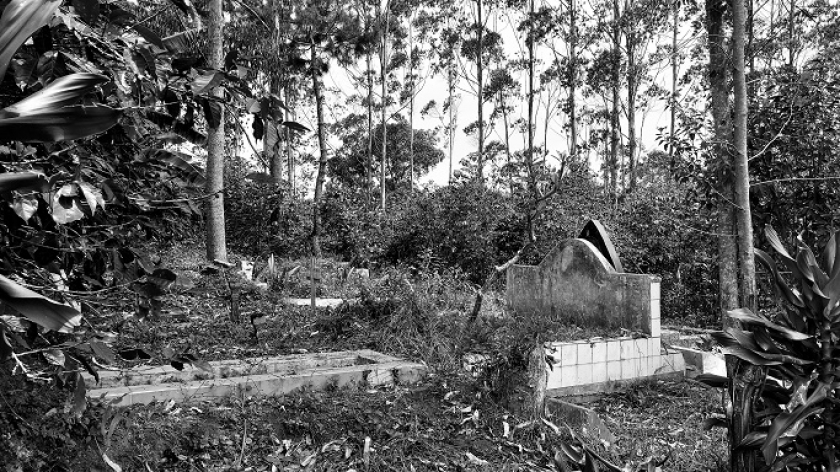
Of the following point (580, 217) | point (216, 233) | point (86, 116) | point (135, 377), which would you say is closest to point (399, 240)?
point (580, 217)

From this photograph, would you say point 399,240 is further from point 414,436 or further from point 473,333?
point 414,436

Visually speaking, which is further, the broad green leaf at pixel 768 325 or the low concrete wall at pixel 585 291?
the low concrete wall at pixel 585 291

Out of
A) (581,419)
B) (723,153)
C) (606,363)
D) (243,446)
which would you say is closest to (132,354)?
(243,446)

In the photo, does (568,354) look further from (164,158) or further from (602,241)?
(164,158)

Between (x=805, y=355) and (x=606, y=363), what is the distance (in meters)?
3.95

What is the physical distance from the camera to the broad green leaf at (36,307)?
0.71 m

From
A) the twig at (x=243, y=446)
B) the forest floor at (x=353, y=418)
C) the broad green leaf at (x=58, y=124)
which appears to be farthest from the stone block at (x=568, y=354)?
the broad green leaf at (x=58, y=124)

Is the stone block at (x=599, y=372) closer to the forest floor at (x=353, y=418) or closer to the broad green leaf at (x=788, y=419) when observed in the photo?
the forest floor at (x=353, y=418)

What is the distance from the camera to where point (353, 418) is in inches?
170

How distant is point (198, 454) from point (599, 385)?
4253 mm

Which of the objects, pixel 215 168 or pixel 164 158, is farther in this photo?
pixel 215 168

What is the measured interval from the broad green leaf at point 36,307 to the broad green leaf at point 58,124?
171mm

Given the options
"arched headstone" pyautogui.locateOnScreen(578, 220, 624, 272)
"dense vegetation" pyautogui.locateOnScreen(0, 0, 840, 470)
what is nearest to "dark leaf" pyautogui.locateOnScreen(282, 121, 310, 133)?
"dense vegetation" pyautogui.locateOnScreen(0, 0, 840, 470)

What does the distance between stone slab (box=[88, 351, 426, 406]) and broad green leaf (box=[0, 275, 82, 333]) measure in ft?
10.8
